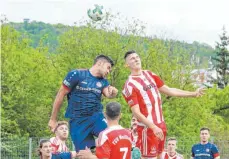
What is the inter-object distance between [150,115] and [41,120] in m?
29.9

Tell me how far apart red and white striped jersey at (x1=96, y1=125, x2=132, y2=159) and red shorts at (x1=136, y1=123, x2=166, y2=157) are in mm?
1920

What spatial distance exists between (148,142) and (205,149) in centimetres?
615

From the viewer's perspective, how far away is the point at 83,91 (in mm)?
9469

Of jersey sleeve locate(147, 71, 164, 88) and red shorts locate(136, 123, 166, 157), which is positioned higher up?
jersey sleeve locate(147, 71, 164, 88)

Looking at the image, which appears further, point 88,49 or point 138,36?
point 138,36

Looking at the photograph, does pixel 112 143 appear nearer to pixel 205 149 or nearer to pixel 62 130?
pixel 62 130

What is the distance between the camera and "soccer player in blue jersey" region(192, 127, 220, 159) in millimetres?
15633

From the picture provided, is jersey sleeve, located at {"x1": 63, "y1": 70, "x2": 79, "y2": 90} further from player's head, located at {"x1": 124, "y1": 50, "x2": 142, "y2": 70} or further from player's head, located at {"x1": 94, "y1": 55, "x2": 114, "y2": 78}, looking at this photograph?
player's head, located at {"x1": 124, "y1": 50, "x2": 142, "y2": 70}

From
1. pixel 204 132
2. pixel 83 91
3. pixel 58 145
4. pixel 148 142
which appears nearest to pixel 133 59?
pixel 83 91

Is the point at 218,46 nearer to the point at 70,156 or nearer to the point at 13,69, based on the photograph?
the point at 13,69

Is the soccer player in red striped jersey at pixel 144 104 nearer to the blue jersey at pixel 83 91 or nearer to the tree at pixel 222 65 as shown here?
the blue jersey at pixel 83 91

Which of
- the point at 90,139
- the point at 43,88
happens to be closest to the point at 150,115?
the point at 90,139

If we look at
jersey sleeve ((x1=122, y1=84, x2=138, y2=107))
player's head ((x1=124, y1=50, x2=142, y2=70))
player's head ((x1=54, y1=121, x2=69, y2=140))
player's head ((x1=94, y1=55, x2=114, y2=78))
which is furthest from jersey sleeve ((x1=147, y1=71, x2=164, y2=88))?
player's head ((x1=54, y1=121, x2=69, y2=140))

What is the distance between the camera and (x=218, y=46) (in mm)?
80125
